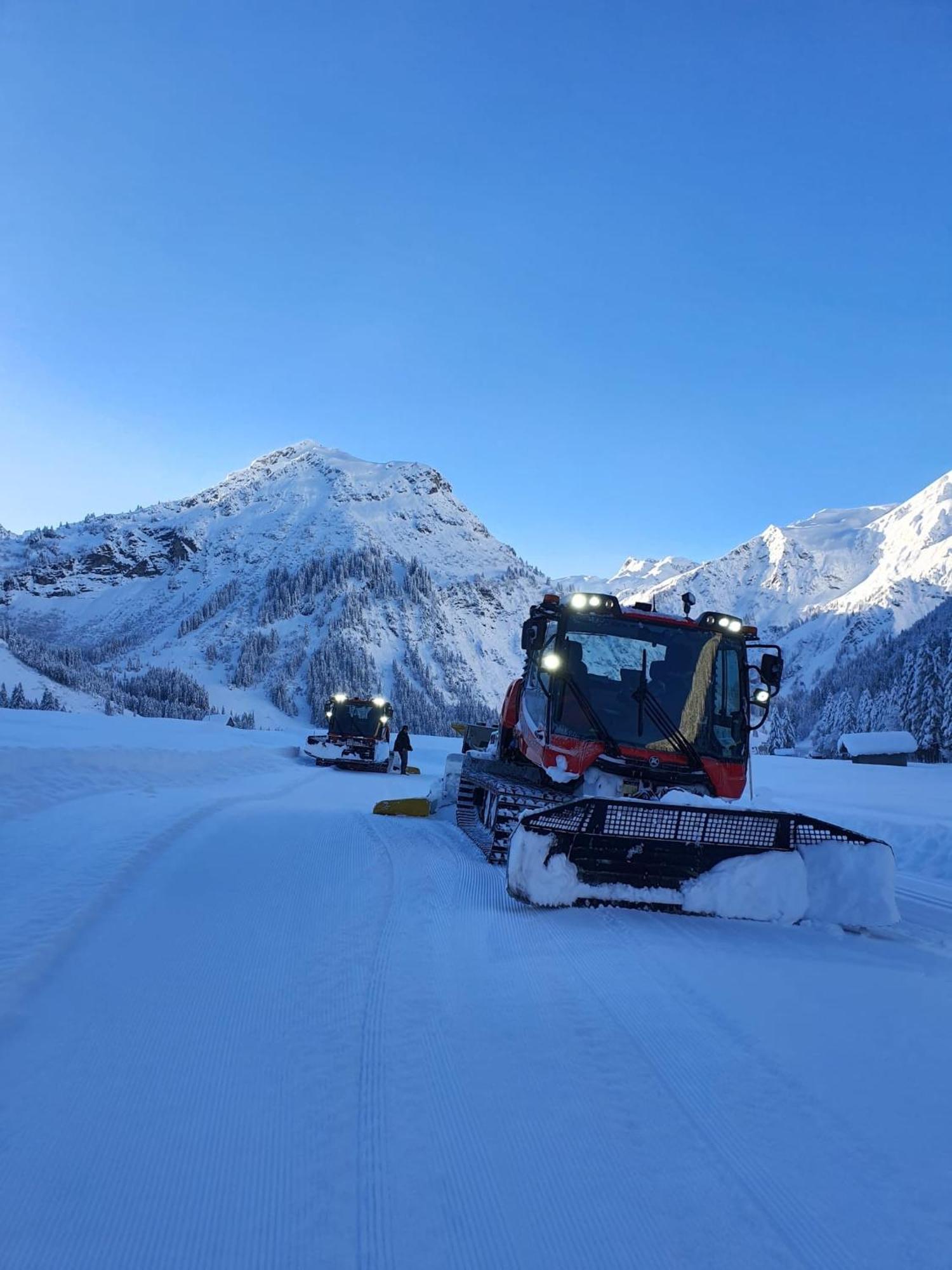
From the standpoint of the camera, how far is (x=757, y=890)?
18.6 feet

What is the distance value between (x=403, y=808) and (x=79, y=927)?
293 inches

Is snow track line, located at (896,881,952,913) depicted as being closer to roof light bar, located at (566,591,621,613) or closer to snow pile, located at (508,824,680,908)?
snow pile, located at (508,824,680,908)

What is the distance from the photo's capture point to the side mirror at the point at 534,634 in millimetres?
7766

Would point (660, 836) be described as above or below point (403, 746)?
above

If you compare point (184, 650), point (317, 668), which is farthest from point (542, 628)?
point (184, 650)

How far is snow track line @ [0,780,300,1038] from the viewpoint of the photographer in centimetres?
367

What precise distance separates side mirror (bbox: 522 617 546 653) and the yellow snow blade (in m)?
5.06

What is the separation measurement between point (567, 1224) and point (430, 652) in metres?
167

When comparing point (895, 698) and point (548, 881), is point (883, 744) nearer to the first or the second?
point (895, 698)

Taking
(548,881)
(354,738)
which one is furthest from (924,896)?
(354,738)

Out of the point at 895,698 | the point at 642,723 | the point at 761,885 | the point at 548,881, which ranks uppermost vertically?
the point at 895,698

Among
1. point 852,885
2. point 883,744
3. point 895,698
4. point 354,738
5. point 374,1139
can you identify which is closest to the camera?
point 374,1139

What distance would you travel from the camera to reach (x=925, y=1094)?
311 centimetres

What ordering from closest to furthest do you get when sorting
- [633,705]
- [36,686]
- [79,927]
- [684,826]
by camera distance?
[79,927] → [684,826] → [633,705] → [36,686]
